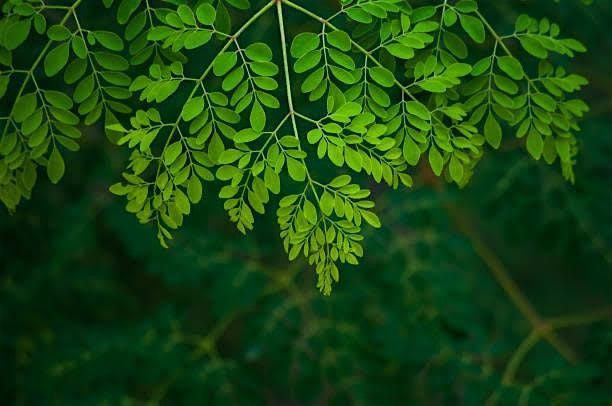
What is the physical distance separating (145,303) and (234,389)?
0.69 metres

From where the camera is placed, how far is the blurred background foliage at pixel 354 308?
5.76 ft

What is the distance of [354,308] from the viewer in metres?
1.85

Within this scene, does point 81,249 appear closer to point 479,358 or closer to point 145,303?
point 145,303

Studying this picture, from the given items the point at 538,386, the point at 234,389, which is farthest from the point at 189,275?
the point at 538,386

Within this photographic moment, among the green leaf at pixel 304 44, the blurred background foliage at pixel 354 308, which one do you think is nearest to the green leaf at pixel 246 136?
the green leaf at pixel 304 44

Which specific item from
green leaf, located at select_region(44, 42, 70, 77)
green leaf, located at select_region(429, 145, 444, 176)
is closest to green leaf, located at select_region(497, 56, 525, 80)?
green leaf, located at select_region(429, 145, 444, 176)

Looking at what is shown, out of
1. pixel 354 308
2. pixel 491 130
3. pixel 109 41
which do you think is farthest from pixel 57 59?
pixel 354 308

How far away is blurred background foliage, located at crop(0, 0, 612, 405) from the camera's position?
1756 mm

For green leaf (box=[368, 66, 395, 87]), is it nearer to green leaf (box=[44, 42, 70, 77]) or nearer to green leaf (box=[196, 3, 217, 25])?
green leaf (box=[196, 3, 217, 25])

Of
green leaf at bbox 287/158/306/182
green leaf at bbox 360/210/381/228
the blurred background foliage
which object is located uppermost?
green leaf at bbox 287/158/306/182

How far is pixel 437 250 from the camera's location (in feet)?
6.20

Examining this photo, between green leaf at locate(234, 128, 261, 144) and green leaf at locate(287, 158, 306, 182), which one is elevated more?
green leaf at locate(234, 128, 261, 144)

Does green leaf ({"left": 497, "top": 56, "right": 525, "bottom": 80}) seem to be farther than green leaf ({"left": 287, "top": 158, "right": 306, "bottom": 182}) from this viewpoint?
Yes

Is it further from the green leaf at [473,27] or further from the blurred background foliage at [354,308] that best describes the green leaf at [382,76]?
the blurred background foliage at [354,308]
